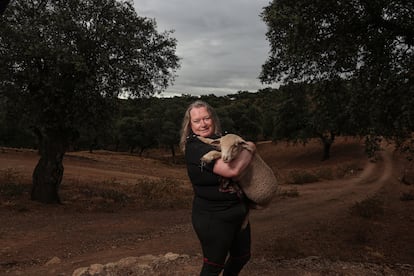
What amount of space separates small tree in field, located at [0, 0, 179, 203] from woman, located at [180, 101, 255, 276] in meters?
8.34

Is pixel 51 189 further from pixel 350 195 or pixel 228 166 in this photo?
pixel 350 195

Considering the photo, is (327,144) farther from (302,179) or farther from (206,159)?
(206,159)

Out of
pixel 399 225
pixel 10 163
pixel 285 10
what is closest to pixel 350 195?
pixel 399 225

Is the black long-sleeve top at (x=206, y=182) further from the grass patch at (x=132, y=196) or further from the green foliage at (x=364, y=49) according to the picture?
the grass patch at (x=132, y=196)

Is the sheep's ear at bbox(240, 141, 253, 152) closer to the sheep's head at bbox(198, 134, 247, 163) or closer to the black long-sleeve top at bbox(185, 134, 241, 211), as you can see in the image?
the sheep's head at bbox(198, 134, 247, 163)

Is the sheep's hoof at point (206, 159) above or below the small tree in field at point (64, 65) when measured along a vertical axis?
below

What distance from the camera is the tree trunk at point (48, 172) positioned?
12609mm

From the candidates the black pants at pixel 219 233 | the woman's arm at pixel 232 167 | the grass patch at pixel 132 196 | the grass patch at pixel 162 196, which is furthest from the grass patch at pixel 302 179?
the woman's arm at pixel 232 167

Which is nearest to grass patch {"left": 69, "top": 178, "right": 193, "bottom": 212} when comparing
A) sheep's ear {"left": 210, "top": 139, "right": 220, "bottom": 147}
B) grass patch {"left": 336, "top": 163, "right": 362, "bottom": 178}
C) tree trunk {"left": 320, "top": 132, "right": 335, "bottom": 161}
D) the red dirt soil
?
the red dirt soil

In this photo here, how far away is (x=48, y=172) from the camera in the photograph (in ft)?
41.3

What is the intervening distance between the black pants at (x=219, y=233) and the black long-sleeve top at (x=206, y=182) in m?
0.06

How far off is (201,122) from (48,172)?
11.2 metres

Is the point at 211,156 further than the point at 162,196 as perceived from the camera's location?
No

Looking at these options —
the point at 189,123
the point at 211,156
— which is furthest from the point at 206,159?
the point at 189,123
